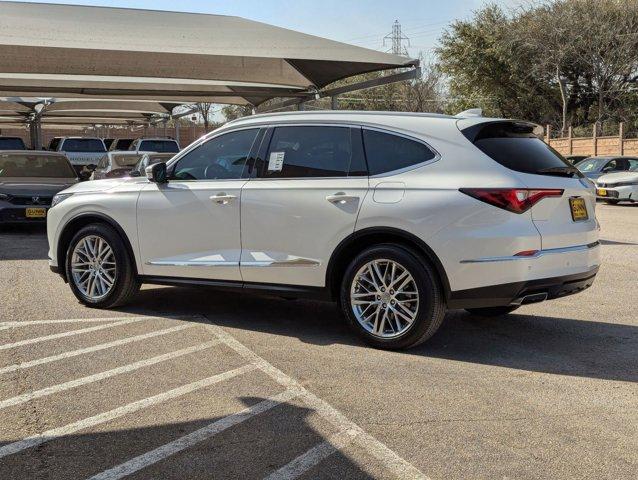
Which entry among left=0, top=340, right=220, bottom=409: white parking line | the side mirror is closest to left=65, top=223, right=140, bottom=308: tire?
the side mirror

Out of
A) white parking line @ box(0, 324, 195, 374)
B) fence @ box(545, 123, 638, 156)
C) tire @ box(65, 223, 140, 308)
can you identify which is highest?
fence @ box(545, 123, 638, 156)

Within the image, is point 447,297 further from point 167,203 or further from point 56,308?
point 56,308

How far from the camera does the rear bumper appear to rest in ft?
17.3

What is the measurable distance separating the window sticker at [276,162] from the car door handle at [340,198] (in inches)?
25.6

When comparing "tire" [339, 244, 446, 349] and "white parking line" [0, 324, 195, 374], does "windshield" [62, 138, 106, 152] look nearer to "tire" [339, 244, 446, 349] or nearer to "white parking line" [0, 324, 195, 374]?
"white parking line" [0, 324, 195, 374]

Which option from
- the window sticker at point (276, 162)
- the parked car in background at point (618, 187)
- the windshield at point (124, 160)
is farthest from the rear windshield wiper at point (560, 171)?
the parked car in background at point (618, 187)

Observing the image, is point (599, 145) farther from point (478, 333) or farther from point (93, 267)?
point (93, 267)

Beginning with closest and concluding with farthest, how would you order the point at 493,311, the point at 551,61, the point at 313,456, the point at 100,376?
1. the point at 313,456
2. the point at 100,376
3. the point at 493,311
4. the point at 551,61

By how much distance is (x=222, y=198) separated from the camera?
20.8 ft

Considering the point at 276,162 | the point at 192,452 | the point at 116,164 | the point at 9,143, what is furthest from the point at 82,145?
the point at 192,452

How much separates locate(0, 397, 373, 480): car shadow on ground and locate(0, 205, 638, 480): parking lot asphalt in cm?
1

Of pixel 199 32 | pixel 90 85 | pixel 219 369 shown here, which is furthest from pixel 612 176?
pixel 219 369

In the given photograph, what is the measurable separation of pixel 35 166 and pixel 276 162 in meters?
9.02

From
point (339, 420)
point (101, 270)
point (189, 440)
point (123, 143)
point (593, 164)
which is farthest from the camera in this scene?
point (123, 143)
